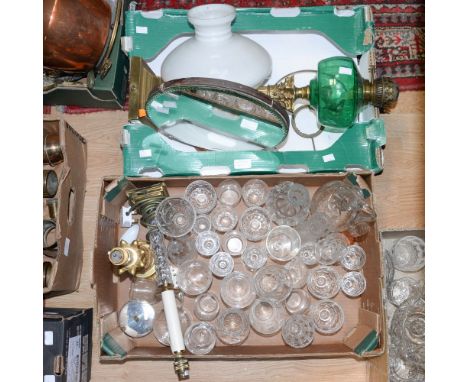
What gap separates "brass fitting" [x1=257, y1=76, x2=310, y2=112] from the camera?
133 centimetres

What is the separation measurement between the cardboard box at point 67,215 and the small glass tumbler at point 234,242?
1.32ft

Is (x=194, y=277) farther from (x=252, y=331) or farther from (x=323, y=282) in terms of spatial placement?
(x=323, y=282)

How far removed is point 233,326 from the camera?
1.35 m

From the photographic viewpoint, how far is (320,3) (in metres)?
1.56

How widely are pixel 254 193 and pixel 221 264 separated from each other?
0.68ft

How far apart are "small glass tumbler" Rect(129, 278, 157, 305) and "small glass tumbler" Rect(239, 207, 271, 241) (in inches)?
11.2

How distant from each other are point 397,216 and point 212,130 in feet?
1.88

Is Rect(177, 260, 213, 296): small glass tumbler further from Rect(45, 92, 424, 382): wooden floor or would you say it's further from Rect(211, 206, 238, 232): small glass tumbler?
Rect(45, 92, 424, 382): wooden floor

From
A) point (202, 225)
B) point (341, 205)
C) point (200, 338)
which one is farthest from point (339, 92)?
point (200, 338)

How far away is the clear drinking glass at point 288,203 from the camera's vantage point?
1345 mm

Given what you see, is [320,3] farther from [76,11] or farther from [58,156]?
[58,156]
